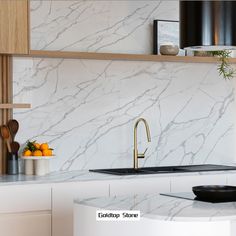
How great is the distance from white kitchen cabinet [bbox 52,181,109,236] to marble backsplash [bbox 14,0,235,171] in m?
0.65

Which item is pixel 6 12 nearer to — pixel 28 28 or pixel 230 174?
pixel 28 28

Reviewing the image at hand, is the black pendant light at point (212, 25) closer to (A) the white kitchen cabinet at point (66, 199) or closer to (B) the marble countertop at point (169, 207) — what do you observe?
(B) the marble countertop at point (169, 207)

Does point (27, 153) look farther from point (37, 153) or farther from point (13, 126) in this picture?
point (13, 126)

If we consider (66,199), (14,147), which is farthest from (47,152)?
(66,199)

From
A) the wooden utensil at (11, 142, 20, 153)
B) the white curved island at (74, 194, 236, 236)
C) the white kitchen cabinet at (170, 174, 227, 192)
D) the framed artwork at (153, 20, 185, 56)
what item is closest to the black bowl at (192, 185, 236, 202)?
the white curved island at (74, 194, 236, 236)

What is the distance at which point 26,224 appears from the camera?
14.5 ft

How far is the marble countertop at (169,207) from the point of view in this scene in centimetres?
301

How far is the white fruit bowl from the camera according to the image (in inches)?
191

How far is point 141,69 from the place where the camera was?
549 centimetres

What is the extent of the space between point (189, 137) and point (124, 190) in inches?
45.5

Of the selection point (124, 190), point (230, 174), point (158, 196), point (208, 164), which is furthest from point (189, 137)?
point (158, 196)

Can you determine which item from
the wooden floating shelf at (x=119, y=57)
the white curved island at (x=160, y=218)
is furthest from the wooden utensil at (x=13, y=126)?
the white curved island at (x=160, y=218)

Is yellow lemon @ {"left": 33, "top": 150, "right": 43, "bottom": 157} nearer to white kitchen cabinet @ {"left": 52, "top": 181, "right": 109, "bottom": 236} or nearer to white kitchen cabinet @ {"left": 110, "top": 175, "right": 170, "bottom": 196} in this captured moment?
white kitchen cabinet @ {"left": 52, "top": 181, "right": 109, "bottom": 236}

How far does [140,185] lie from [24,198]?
835mm
